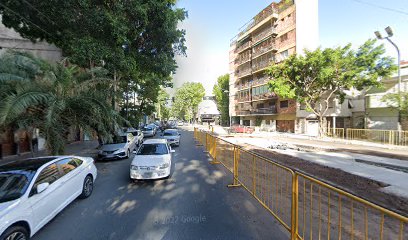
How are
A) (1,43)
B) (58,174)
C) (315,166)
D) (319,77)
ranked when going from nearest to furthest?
(58,174), (315,166), (1,43), (319,77)

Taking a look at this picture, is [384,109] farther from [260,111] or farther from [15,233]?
[15,233]

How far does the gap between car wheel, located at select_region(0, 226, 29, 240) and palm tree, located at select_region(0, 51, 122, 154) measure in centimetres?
455

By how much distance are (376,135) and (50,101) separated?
2410 cm

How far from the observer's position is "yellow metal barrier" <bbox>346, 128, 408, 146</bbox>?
16844 mm

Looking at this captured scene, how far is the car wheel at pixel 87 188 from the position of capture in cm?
592

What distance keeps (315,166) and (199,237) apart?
7585 millimetres

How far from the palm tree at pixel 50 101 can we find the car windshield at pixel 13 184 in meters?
3.28

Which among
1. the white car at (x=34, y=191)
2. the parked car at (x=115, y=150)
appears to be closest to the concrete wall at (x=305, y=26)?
the parked car at (x=115, y=150)

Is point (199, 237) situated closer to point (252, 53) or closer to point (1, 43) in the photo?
point (1, 43)

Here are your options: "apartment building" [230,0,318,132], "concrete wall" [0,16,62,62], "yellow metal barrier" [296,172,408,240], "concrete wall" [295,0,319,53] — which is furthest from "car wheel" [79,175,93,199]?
"concrete wall" [295,0,319,53]

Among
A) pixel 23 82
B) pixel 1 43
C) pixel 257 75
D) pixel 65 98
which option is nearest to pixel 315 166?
pixel 65 98

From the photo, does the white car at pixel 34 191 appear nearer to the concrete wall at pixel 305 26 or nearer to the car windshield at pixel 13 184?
the car windshield at pixel 13 184

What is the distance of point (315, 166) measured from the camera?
9.50 meters

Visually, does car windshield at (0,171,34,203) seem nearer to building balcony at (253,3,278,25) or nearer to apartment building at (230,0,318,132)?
apartment building at (230,0,318,132)
